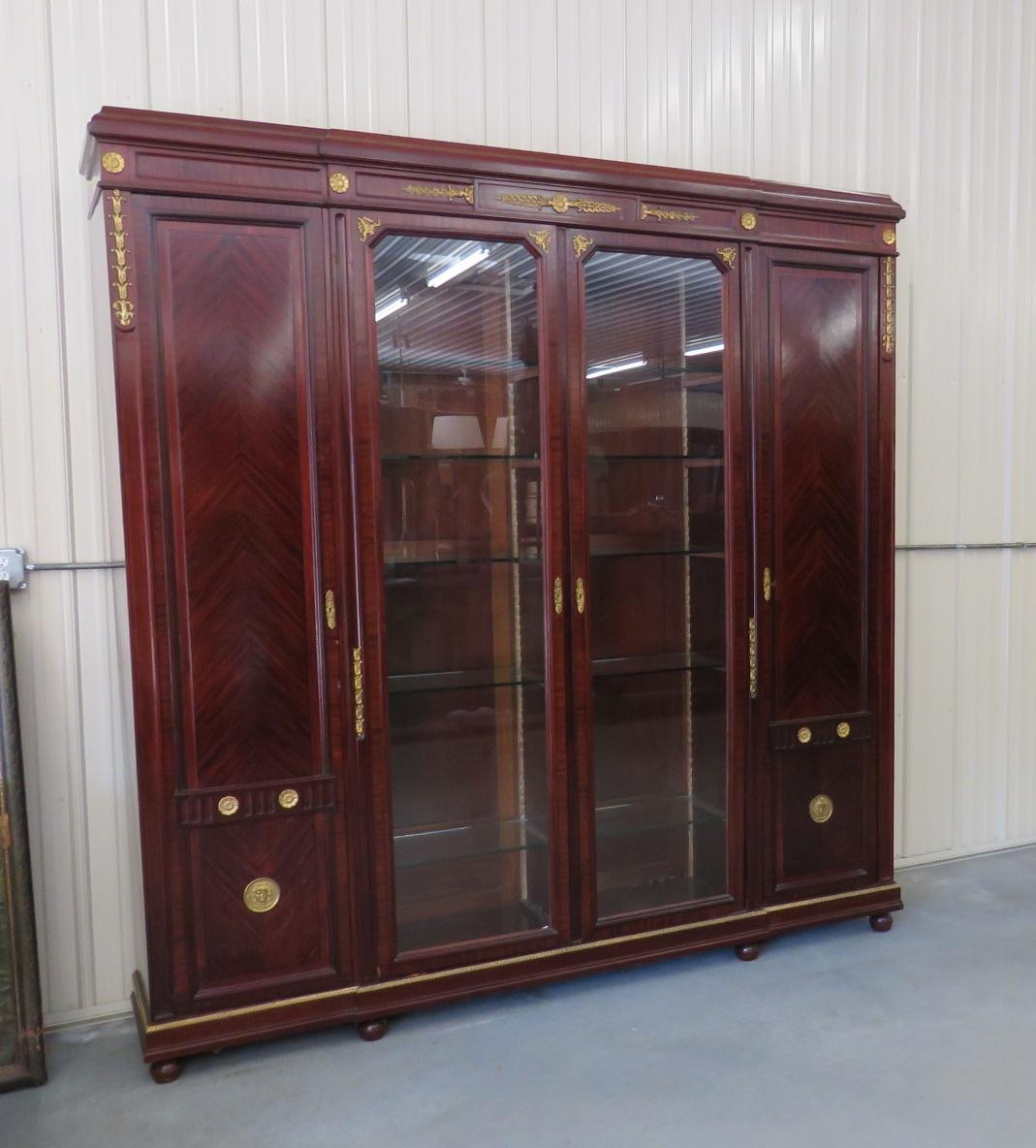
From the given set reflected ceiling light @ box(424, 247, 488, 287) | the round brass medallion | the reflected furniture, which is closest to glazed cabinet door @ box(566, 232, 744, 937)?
reflected ceiling light @ box(424, 247, 488, 287)

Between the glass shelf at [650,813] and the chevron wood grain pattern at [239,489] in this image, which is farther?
the glass shelf at [650,813]

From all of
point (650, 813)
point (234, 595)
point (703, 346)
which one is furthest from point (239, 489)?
point (650, 813)

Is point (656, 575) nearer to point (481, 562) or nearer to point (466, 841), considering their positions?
point (481, 562)

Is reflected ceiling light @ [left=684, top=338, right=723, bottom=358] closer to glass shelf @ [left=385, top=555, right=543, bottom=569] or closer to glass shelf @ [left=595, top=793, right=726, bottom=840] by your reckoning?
glass shelf @ [left=385, top=555, right=543, bottom=569]

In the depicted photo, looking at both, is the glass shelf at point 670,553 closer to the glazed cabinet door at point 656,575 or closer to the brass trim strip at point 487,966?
the glazed cabinet door at point 656,575

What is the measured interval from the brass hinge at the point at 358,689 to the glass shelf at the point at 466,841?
0.34 m

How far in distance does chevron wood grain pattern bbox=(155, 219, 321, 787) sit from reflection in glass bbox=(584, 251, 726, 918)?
790 mm

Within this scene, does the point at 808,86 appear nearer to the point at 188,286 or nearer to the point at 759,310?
the point at 759,310

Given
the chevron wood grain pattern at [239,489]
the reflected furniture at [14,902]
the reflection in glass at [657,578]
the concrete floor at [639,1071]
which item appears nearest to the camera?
the concrete floor at [639,1071]

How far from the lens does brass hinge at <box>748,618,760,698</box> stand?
2.82 metres

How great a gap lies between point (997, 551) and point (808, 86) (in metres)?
1.83

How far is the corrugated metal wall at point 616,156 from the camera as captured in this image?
254 centimetres

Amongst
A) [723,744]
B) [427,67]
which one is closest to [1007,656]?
[723,744]

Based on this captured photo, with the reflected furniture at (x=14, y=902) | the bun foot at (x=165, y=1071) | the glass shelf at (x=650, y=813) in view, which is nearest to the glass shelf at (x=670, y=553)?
the glass shelf at (x=650, y=813)
